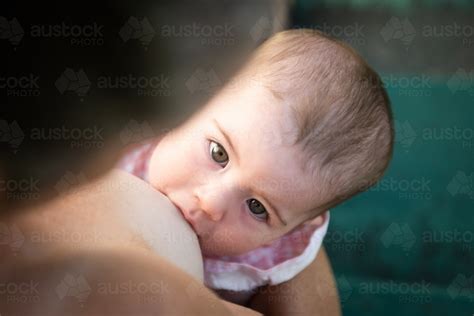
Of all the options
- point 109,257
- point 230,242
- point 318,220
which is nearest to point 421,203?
point 318,220

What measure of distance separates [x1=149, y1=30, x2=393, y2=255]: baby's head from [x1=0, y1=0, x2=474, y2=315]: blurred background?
0.03 metres

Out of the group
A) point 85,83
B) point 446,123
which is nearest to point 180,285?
point 85,83

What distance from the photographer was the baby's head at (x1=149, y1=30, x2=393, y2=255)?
2.19 feet

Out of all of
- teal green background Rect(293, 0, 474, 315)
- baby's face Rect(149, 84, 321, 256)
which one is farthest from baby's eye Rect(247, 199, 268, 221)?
teal green background Rect(293, 0, 474, 315)

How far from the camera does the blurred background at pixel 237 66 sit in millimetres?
699

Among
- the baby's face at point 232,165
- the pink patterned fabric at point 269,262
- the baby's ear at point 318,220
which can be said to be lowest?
the pink patterned fabric at point 269,262

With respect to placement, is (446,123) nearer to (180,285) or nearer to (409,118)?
(409,118)

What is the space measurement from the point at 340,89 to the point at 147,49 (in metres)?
0.20

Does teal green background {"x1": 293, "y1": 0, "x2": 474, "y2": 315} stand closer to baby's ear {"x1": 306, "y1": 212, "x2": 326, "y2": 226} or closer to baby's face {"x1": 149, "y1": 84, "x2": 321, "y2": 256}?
baby's ear {"x1": 306, "y1": 212, "x2": 326, "y2": 226}

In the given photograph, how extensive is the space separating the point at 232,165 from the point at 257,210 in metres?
0.06

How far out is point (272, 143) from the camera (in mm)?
667

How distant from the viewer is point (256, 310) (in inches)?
30.0

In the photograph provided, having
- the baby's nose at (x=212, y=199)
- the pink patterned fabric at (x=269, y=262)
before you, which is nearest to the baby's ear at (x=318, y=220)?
the pink patterned fabric at (x=269, y=262)

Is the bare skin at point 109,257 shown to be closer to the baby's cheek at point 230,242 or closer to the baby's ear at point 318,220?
the baby's cheek at point 230,242
